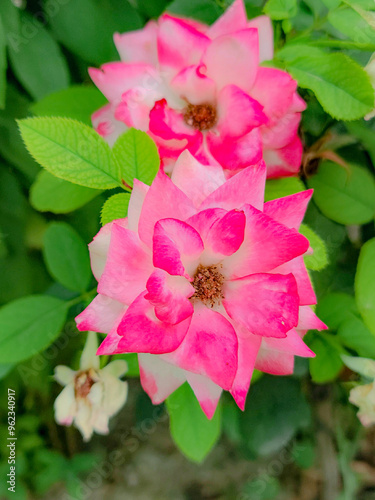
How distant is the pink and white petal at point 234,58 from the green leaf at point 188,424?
29 cm

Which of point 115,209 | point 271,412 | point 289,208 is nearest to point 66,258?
point 115,209

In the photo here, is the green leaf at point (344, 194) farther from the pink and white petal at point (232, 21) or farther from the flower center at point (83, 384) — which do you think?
the flower center at point (83, 384)

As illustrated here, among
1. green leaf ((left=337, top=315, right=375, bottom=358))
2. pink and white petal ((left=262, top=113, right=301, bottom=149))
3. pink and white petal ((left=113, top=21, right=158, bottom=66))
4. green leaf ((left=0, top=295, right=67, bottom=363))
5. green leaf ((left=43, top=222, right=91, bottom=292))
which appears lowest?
green leaf ((left=337, top=315, right=375, bottom=358))

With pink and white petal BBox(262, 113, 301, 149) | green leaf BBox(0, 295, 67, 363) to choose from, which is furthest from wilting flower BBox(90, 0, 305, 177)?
green leaf BBox(0, 295, 67, 363)

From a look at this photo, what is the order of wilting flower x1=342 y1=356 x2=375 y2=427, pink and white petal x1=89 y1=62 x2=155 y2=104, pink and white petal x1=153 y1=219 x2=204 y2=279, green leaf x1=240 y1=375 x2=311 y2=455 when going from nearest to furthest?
pink and white petal x1=153 y1=219 x2=204 y2=279, pink and white petal x1=89 y1=62 x2=155 y2=104, wilting flower x1=342 y1=356 x2=375 y2=427, green leaf x1=240 y1=375 x2=311 y2=455

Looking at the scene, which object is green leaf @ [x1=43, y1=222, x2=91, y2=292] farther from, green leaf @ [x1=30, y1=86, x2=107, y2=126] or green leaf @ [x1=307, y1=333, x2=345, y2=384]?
green leaf @ [x1=307, y1=333, x2=345, y2=384]

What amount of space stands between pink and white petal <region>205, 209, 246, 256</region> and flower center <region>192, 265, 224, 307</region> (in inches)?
1.3

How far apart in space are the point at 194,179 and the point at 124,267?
8 centimetres

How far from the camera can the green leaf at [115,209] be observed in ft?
1.13

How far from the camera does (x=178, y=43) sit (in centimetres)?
37

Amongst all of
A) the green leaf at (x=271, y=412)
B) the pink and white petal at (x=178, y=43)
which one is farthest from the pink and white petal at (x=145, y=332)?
the green leaf at (x=271, y=412)

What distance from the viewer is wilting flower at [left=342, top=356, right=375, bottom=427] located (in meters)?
0.48

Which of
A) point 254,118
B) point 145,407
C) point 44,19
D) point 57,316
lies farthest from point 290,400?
point 44,19

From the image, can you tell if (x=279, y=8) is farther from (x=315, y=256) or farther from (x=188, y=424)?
(x=188, y=424)
